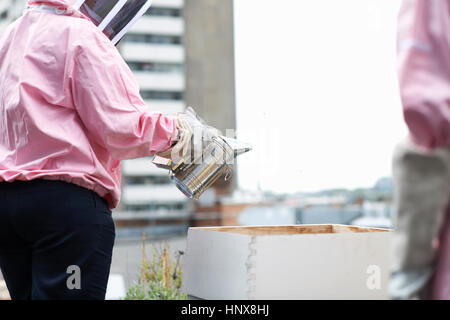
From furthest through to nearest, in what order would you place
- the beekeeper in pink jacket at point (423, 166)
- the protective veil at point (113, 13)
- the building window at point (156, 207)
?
the building window at point (156, 207) < the protective veil at point (113, 13) < the beekeeper in pink jacket at point (423, 166)

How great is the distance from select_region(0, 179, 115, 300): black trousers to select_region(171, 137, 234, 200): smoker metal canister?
251 millimetres

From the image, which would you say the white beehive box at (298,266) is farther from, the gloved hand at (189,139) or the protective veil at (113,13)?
the protective veil at (113,13)

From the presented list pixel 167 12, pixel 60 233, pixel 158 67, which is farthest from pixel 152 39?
pixel 60 233

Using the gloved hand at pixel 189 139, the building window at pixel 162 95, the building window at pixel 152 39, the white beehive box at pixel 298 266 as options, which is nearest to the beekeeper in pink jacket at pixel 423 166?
the white beehive box at pixel 298 266

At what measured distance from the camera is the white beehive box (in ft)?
4.20

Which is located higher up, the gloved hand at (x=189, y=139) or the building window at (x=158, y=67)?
the building window at (x=158, y=67)

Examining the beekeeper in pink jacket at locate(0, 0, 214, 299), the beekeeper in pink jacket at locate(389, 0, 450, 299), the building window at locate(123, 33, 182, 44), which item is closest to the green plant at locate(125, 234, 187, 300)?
the beekeeper in pink jacket at locate(0, 0, 214, 299)

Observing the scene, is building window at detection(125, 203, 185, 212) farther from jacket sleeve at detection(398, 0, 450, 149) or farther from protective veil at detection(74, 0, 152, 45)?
jacket sleeve at detection(398, 0, 450, 149)

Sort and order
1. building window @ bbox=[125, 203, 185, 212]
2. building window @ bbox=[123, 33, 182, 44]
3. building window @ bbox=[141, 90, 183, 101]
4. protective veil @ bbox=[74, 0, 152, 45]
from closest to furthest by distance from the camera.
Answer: protective veil @ bbox=[74, 0, 152, 45] → building window @ bbox=[125, 203, 185, 212] → building window @ bbox=[123, 33, 182, 44] → building window @ bbox=[141, 90, 183, 101]

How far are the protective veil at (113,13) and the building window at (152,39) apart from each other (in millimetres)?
32762

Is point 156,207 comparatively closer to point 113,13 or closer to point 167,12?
point 167,12

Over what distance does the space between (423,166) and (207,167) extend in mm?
693

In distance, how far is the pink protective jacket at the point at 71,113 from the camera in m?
1.35

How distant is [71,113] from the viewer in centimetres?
140
